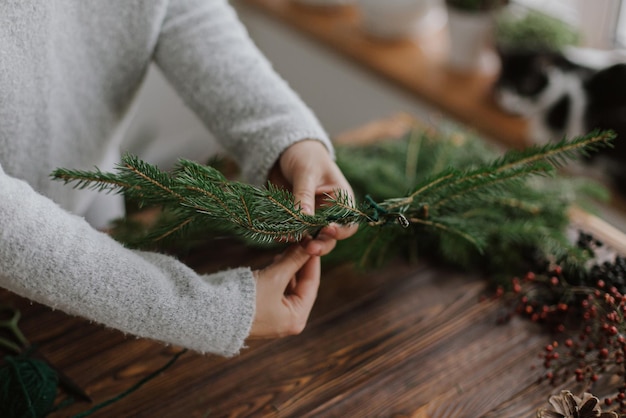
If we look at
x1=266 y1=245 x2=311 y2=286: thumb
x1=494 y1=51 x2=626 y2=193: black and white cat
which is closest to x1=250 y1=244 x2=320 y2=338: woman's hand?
x1=266 y1=245 x2=311 y2=286: thumb

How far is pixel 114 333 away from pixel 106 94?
29 centimetres

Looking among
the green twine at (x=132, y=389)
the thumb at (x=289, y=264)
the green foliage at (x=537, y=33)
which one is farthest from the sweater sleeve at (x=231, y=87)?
the green foliage at (x=537, y=33)

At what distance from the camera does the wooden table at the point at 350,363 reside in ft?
2.21

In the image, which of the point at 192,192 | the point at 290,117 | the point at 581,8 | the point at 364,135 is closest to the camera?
the point at 192,192

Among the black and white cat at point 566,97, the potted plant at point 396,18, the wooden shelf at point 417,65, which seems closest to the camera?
the black and white cat at point 566,97

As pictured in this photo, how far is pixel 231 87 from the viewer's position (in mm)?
753

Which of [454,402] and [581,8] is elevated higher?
[581,8]

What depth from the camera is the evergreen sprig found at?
0.62m

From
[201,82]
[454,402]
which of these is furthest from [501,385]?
[201,82]

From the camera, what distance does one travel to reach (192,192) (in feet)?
2.05

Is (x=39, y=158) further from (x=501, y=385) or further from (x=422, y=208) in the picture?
(x=501, y=385)

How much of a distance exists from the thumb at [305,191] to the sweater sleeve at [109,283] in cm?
9

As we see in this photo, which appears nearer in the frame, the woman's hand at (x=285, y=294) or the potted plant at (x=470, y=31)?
the woman's hand at (x=285, y=294)

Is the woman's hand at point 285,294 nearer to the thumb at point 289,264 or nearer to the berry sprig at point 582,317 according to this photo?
the thumb at point 289,264
